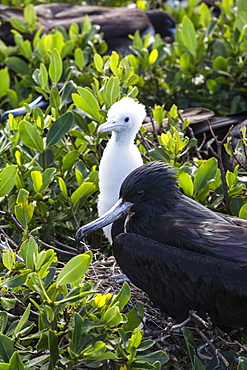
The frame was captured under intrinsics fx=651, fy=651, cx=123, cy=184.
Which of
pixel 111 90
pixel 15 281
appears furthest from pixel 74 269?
pixel 111 90

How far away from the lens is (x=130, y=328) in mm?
2443

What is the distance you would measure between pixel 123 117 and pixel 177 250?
0.80 metres

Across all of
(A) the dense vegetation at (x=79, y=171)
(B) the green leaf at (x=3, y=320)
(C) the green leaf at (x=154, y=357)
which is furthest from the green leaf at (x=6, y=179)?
(C) the green leaf at (x=154, y=357)

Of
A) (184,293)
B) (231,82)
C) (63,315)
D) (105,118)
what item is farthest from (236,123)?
(63,315)

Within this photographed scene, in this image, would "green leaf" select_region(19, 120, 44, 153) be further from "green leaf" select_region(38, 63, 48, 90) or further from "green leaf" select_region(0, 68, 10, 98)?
"green leaf" select_region(0, 68, 10, 98)

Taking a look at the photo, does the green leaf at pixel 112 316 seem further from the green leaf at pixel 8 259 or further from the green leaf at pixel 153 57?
the green leaf at pixel 153 57

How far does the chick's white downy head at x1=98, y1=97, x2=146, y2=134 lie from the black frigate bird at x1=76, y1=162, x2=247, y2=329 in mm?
340

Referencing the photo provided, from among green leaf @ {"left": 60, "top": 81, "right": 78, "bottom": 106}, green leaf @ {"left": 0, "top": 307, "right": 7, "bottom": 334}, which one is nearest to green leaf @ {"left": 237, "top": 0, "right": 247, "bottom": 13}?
green leaf @ {"left": 60, "top": 81, "right": 78, "bottom": 106}

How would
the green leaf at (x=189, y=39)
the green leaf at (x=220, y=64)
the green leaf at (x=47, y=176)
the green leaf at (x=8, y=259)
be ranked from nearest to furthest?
the green leaf at (x=8, y=259)
the green leaf at (x=47, y=176)
the green leaf at (x=220, y=64)
the green leaf at (x=189, y=39)

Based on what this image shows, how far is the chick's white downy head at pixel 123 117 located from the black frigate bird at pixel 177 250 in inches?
13.4

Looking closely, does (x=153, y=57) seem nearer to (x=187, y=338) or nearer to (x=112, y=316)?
(x=187, y=338)

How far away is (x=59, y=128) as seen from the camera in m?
3.30

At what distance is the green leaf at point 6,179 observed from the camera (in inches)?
113

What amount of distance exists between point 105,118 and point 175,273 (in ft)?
3.65
